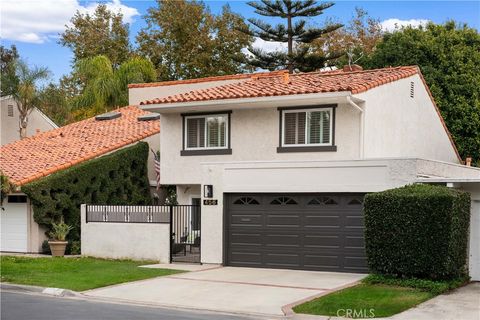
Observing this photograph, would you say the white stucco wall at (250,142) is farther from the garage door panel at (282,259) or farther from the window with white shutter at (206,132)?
the garage door panel at (282,259)

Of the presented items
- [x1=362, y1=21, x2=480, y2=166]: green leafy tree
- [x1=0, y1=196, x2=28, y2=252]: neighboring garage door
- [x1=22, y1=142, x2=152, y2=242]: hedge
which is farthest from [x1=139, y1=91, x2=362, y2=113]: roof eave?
[x1=362, y1=21, x2=480, y2=166]: green leafy tree

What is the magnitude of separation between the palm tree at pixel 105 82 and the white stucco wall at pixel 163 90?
13.5 feet

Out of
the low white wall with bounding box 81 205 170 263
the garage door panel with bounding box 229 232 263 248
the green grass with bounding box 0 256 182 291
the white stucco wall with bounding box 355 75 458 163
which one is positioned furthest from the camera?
the white stucco wall with bounding box 355 75 458 163

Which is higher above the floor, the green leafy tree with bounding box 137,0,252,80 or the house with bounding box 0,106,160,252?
the green leafy tree with bounding box 137,0,252,80

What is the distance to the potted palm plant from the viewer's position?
954 inches

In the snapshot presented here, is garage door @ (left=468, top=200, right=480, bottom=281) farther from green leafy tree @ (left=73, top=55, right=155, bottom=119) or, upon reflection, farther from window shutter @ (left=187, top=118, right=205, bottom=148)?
green leafy tree @ (left=73, top=55, right=155, bottom=119)

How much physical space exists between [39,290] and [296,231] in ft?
23.9

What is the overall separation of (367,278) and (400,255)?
1.07 meters

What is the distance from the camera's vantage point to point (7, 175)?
25.2m

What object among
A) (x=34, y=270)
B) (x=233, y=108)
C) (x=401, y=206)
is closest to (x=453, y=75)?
(x=233, y=108)

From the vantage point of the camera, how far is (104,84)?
38.2 meters

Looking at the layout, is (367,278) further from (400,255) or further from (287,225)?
(287,225)

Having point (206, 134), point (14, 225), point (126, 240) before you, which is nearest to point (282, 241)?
point (126, 240)

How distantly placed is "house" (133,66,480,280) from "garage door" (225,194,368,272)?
29 millimetres
